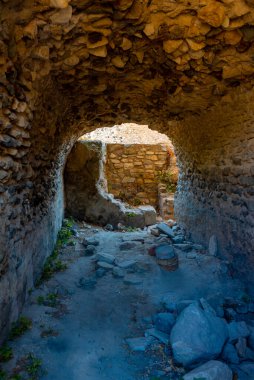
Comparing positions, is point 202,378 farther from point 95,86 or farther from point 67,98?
point 67,98

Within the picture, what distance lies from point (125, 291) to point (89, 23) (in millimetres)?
2859

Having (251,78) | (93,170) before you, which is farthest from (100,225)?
(251,78)

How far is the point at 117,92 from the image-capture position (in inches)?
133

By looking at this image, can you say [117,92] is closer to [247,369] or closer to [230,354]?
[230,354]

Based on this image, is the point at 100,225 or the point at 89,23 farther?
the point at 100,225

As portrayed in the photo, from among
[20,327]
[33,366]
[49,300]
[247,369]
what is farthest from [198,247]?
[33,366]

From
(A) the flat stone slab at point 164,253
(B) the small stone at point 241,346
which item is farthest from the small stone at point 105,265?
(B) the small stone at point 241,346

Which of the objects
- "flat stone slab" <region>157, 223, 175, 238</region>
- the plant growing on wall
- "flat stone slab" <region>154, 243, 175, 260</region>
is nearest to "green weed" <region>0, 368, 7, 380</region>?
"flat stone slab" <region>154, 243, 175, 260</region>

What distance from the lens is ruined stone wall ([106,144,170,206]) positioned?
30.2 feet

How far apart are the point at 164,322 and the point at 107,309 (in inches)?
26.1

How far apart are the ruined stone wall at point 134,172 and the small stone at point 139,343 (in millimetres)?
6883

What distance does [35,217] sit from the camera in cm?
316

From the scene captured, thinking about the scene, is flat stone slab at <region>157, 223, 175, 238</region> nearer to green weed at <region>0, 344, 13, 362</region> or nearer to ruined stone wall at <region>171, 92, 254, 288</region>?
ruined stone wall at <region>171, 92, 254, 288</region>

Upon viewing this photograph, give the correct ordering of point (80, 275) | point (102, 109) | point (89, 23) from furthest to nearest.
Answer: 1. point (102, 109)
2. point (80, 275)
3. point (89, 23)
